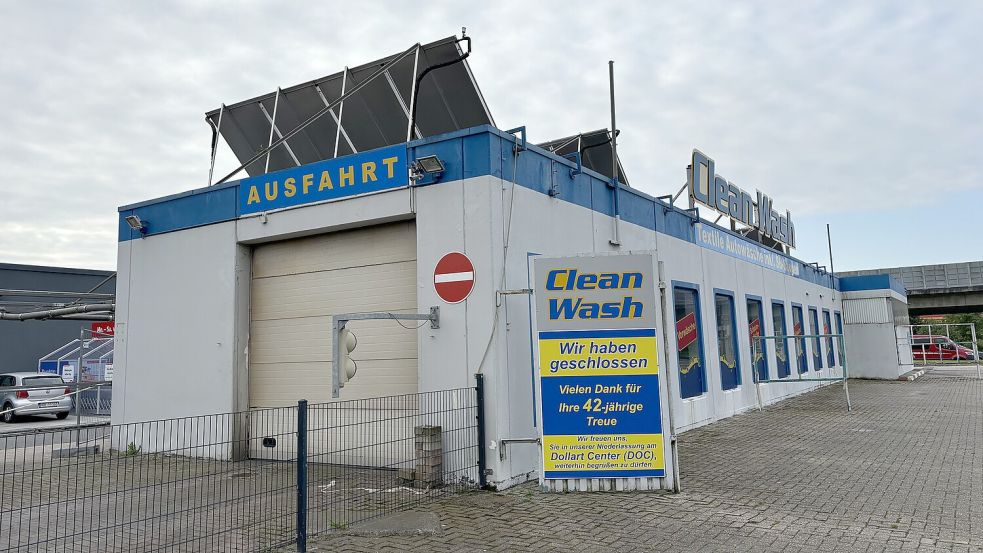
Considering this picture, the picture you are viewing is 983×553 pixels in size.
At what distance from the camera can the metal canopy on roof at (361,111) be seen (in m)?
11.6

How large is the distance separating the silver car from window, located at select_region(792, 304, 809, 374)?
74.5 ft

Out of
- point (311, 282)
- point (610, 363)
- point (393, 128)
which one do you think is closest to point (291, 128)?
point (393, 128)

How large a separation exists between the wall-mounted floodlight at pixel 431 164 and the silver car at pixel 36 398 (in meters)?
16.8

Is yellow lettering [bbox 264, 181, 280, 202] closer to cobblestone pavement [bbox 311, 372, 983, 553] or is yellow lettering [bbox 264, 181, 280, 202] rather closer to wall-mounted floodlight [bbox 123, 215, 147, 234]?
wall-mounted floodlight [bbox 123, 215, 147, 234]

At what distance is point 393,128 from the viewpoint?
12.4 meters

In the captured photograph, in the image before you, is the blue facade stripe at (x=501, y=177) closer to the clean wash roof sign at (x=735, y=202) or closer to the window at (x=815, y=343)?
the clean wash roof sign at (x=735, y=202)

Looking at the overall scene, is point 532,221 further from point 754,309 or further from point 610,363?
point 754,309

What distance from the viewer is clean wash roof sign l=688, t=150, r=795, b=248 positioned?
1581cm

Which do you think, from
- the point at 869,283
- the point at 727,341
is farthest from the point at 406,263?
the point at 869,283

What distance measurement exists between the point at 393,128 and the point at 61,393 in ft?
50.7

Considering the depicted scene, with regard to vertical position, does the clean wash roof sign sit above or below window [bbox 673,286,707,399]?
above

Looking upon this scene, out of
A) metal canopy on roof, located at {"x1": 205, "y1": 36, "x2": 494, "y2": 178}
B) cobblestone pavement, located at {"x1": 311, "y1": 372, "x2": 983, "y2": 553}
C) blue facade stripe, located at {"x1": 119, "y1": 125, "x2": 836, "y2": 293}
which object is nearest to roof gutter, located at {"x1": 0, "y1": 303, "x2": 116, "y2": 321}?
blue facade stripe, located at {"x1": 119, "y1": 125, "x2": 836, "y2": 293}

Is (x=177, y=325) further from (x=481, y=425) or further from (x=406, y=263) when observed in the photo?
(x=481, y=425)

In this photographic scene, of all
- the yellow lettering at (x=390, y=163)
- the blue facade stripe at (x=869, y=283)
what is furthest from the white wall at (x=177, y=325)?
the blue facade stripe at (x=869, y=283)
